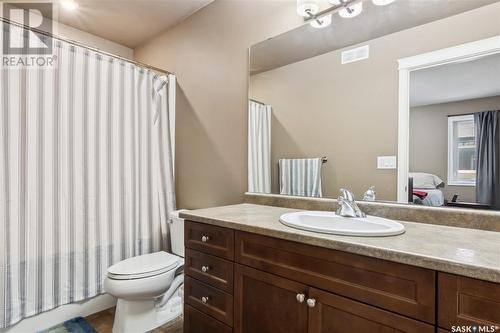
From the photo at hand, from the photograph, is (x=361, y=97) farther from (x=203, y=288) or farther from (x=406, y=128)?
(x=203, y=288)

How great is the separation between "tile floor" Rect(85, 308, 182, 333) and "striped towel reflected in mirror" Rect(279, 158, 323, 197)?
3.81 ft

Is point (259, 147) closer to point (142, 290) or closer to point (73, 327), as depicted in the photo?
point (142, 290)

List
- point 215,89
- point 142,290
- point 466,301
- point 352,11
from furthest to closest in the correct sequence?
1. point 215,89
2. point 142,290
3. point 352,11
4. point 466,301

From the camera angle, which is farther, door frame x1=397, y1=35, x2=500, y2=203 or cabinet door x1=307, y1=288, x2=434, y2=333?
door frame x1=397, y1=35, x2=500, y2=203

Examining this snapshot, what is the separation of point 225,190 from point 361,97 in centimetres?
115

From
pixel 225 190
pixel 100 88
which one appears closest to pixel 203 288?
pixel 225 190

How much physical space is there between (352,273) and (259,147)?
1.11 m

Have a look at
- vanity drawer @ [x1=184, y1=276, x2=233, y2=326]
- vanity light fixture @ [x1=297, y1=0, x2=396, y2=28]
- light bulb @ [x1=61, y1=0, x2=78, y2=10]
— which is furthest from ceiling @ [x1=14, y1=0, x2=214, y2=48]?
vanity drawer @ [x1=184, y1=276, x2=233, y2=326]

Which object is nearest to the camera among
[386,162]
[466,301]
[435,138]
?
[466,301]

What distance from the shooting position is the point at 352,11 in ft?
4.63

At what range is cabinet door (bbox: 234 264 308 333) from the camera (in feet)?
3.20

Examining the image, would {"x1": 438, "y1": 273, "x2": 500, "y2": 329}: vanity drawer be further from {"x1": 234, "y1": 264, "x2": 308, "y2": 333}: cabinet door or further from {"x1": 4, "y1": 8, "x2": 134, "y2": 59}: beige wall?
{"x1": 4, "y1": 8, "x2": 134, "y2": 59}: beige wall

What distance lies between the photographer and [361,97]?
138 centimetres

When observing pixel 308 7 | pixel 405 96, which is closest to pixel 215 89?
pixel 308 7
